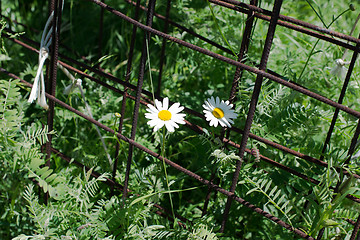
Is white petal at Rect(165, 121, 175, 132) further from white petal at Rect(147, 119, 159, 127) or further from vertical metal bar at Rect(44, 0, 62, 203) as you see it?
vertical metal bar at Rect(44, 0, 62, 203)

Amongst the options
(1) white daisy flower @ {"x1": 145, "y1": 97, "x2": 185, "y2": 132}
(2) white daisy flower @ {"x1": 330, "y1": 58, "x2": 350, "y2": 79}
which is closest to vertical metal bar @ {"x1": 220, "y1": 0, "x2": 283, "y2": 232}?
(1) white daisy flower @ {"x1": 145, "y1": 97, "x2": 185, "y2": 132}

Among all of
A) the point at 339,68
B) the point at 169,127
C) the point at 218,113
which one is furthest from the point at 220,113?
the point at 339,68

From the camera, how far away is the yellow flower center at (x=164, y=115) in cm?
120

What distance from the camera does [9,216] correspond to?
5.09ft

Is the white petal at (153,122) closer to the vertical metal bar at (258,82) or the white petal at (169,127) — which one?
the white petal at (169,127)

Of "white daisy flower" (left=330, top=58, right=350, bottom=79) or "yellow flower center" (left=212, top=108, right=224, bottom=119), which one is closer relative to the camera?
"yellow flower center" (left=212, top=108, right=224, bottom=119)

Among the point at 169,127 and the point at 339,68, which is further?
the point at 339,68

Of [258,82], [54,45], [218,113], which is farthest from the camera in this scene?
[54,45]

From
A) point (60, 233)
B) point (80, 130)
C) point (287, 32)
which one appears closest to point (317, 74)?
point (287, 32)

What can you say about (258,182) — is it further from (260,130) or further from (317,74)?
(317,74)

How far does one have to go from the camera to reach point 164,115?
1.21m

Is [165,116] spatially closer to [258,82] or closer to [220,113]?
[220,113]

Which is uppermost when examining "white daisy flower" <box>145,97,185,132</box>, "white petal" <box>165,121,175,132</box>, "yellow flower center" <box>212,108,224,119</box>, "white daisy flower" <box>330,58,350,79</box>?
"white daisy flower" <box>330,58,350,79</box>

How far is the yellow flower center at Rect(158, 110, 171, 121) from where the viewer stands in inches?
47.2
